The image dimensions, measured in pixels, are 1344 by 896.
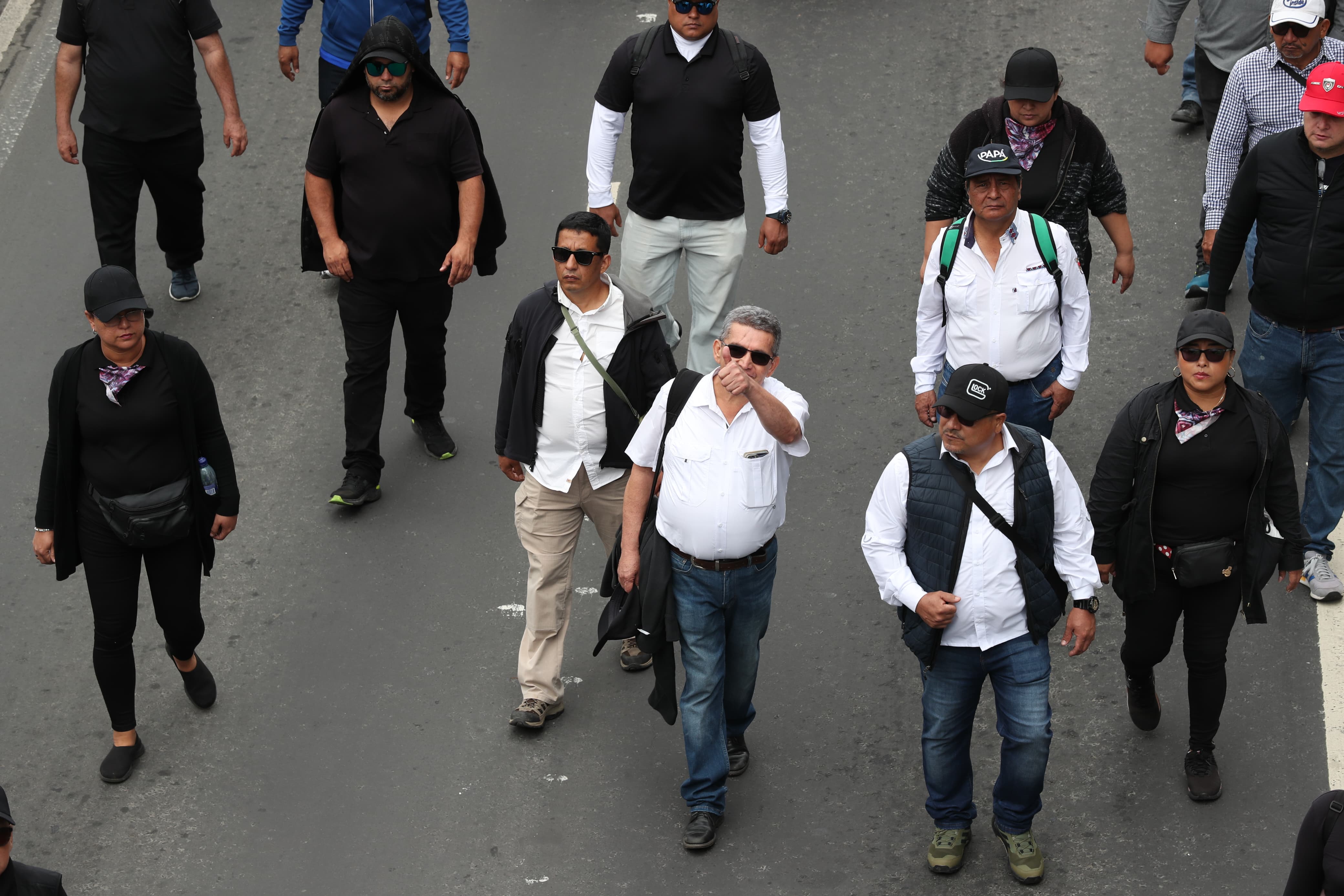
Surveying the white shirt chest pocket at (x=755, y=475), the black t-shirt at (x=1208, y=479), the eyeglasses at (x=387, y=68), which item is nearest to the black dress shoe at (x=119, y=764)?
the white shirt chest pocket at (x=755, y=475)

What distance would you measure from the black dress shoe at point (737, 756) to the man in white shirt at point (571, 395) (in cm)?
92

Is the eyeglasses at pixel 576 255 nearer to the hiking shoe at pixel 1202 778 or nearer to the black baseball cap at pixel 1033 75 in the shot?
the black baseball cap at pixel 1033 75

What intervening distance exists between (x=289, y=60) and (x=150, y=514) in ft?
14.1

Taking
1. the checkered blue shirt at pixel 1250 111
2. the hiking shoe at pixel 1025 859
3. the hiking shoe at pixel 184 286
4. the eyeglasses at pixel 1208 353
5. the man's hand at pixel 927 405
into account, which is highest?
the checkered blue shirt at pixel 1250 111

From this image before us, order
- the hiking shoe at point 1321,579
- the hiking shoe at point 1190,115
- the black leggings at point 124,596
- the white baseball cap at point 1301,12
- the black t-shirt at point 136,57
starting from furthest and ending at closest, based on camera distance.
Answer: the hiking shoe at point 1190,115 → the black t-shirt at point 136,57 → the white baseball cap at point 1301,12 → the hiking shoe at point 1321,579 → the black leggings at point 124,596

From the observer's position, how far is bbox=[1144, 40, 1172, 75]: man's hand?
10180mm

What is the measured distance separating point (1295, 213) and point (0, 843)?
563 centimetres

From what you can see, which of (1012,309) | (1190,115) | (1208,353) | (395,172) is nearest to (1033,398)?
(1012,309)

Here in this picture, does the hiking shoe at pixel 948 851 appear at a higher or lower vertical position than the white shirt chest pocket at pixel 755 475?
lower

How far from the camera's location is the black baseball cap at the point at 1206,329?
20.7ft

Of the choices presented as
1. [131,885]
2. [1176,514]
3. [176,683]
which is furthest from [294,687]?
[1176,514]

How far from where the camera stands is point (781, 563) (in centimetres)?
835

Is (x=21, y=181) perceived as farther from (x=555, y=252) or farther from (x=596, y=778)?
(x=596, y=778)

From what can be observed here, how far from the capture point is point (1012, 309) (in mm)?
7242
